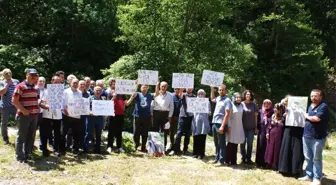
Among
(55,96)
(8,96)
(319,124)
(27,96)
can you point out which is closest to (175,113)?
(55,96)

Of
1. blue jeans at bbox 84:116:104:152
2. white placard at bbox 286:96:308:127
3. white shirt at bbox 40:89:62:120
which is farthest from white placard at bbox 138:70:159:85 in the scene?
white placard at bbox 286:96:308:127

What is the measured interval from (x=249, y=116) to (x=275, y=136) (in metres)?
0.74

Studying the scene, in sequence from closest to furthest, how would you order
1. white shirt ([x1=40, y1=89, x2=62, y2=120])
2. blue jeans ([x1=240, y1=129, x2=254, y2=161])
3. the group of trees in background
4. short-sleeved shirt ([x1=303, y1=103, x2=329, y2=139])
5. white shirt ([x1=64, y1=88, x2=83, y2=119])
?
short-sleeved shirt ([x1=303, y1=103, x2=329, y2=139]), white shirt ([x1=40, y1=89, x2=62, y2=120]), white shirt ([x1=64, y1=88, x2=83, y2=119]), blue jeans ([x1=240, y1=129, x2=254, y2=161]), the group of trees in background

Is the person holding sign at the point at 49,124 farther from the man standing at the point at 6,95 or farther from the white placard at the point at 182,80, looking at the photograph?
the white placard at the point at 182,80

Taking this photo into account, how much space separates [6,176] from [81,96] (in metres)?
2.24

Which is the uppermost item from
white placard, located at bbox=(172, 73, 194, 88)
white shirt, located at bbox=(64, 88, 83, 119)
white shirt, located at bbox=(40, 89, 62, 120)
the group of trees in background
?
the group of trees in background

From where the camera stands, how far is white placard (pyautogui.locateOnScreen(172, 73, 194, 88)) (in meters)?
8.84

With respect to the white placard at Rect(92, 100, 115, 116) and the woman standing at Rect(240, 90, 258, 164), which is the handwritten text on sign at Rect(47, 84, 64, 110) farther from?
the woman standing at Rect(240, 90, 258, 164)

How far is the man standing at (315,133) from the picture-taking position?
6.67 meters

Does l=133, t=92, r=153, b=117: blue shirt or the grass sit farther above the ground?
l=133, t=92, r=153, b=117: blue shirt

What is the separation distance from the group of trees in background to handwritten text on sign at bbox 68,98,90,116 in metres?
7.77

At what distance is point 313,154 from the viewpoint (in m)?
6.97

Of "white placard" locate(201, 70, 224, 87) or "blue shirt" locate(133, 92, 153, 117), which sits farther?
"white placard" locate(201, 70, 224, 87)

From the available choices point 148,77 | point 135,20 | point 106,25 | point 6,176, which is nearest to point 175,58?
point 135,20
